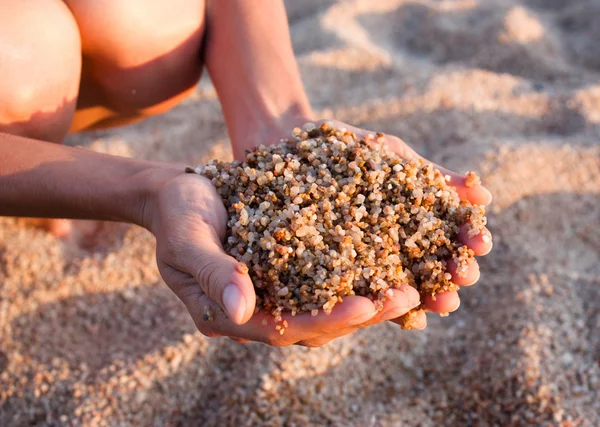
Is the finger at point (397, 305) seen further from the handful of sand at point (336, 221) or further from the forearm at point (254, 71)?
the forearm at point (254, 71)

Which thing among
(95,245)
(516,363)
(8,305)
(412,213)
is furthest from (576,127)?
(8,305)

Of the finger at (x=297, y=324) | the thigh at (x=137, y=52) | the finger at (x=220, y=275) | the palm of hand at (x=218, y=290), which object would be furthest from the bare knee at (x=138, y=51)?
the finger at (x=297, y=324)

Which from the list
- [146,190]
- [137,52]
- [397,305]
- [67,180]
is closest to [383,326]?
[397,305]

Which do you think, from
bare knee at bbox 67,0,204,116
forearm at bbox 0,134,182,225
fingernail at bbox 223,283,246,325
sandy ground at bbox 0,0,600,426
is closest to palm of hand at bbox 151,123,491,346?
fingernail at bbox 223,283,246,325

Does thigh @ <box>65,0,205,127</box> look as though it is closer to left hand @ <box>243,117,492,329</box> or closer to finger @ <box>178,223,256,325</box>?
left hand @ <box>243,117,492,329</box>

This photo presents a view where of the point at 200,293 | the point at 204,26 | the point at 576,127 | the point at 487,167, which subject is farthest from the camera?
the point at 576,127

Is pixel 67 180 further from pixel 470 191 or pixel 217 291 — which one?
pixel 470 191

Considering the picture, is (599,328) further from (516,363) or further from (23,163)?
(23,163)

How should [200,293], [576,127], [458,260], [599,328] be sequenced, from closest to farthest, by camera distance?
[200,293] < [458,260] < [599,328] < [576,127]
